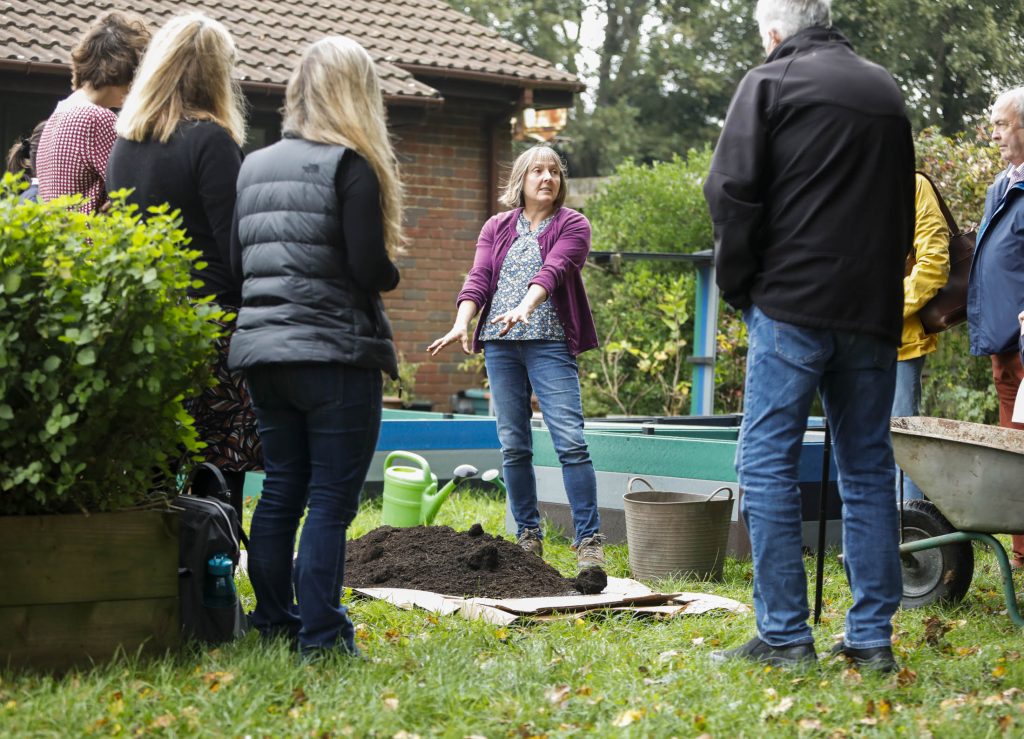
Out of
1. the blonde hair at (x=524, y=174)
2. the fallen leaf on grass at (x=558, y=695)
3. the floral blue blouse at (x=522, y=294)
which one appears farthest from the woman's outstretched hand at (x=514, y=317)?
the fallen leaf on grass at (x=558, y=695)

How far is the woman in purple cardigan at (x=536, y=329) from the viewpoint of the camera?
18.4ft

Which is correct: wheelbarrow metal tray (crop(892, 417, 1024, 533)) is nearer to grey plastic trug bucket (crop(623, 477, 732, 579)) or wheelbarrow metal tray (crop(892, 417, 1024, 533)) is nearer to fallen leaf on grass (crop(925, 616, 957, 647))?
fallen leaf on grass (crop(925, 616, 957, 647))

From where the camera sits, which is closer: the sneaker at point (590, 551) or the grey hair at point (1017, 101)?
the grey hair at point (1017, 101)

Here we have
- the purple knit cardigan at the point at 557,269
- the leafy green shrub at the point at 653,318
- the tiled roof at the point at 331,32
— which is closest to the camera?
the purple knit cardigan at the point at 557,269

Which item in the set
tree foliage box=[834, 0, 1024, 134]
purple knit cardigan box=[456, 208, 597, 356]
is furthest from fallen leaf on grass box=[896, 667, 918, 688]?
tree foliage box=[834, 0, 1024, 134]

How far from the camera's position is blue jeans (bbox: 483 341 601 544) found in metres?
5.60

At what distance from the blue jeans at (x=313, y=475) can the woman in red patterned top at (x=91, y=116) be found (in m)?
1.25

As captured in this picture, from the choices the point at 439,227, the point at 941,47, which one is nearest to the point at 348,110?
the point at 439,227

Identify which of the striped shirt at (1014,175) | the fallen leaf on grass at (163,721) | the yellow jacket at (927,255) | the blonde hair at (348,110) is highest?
the blonde hair at (348,110)

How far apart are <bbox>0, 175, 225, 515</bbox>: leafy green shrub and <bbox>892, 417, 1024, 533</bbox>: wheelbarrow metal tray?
8.51ft

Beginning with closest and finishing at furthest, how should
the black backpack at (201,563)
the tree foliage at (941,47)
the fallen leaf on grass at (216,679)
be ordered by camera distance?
1. the fallen leaf on grass at (216,679)
2. the black backpack at (201,563)
3. the tree foliage at (941,47)

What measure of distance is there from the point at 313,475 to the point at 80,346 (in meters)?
0.78

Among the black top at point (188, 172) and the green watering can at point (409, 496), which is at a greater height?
the black top at point (188, 172)

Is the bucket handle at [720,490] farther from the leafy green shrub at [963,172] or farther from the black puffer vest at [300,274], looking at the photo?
the leafy green shrub at [963,172]
